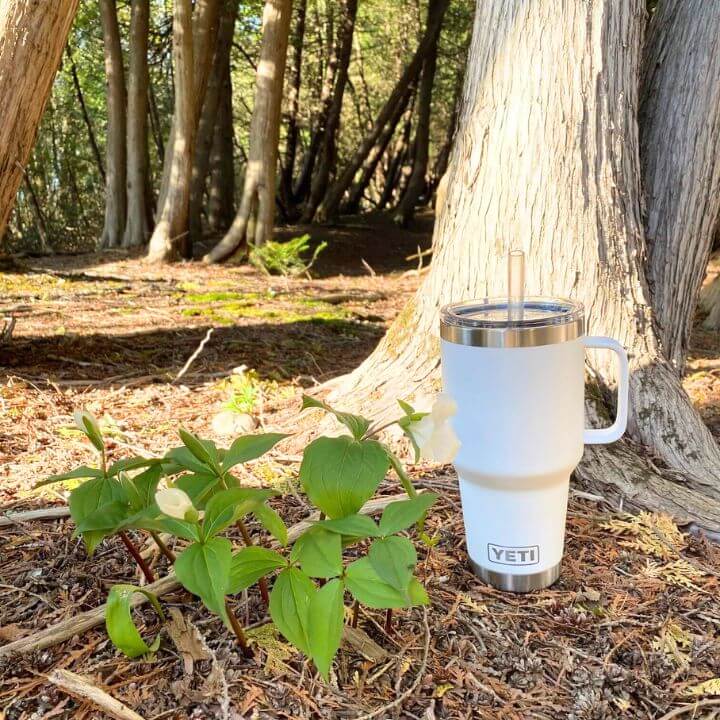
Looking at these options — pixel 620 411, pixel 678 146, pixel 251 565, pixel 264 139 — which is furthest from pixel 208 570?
pixel 264 139

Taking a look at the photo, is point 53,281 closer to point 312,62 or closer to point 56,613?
point 56,613

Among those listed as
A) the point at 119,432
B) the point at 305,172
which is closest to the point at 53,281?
the point at 119,432

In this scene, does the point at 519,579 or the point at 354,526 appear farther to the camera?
the point at 519,579

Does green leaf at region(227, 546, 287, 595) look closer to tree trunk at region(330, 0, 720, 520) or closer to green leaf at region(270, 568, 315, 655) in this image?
green leaf at region(270, 568, 315, 655)

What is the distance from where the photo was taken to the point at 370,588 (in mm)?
1230

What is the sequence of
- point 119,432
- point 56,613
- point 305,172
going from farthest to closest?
point 305,172 → point 119,432 → point 56,613

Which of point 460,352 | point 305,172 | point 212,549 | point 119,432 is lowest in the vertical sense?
point 119,432

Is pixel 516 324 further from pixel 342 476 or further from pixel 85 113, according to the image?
pixel 85 113

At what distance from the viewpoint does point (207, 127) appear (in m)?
10.9

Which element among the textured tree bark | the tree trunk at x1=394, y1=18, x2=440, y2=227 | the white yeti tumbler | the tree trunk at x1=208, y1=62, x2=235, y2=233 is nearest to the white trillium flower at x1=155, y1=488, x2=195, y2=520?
the white yeti tumbler

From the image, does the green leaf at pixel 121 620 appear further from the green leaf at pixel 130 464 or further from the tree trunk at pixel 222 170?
the tree trunk at pixel 222 170

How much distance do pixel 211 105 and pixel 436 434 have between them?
10680 millimetres

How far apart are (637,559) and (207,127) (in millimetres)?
10460

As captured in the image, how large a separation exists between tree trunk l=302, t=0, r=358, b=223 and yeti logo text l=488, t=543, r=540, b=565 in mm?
12211
